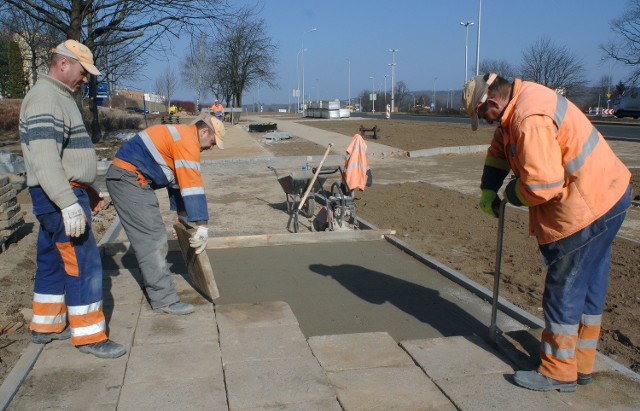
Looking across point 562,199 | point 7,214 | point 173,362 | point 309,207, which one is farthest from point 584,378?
point 7,214

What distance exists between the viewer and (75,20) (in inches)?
554

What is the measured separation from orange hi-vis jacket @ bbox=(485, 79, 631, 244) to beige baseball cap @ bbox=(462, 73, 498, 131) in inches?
6.2

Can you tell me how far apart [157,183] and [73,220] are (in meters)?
1.00

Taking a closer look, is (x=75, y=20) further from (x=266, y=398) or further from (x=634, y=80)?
(x=634, y=80)

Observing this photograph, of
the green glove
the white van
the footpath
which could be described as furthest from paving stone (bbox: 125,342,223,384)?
the white van

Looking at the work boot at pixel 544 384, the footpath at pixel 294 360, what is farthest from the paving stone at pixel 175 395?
the work boot at pixel 544 384

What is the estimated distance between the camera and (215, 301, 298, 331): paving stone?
457 centimetres

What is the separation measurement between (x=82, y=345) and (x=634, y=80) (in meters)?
42.3

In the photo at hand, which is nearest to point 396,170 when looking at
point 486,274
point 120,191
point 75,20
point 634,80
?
point 75,20

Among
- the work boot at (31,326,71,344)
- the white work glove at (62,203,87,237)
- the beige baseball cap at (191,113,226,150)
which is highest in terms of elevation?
the beige baseball cap at (191,113,226,150)

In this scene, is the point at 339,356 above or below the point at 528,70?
below

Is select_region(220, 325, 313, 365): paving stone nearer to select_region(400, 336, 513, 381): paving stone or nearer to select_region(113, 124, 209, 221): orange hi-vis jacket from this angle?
select_region(400, 336, 513, 381): paving stone

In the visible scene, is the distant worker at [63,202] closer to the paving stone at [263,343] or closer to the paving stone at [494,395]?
the paving stone at [263,343]

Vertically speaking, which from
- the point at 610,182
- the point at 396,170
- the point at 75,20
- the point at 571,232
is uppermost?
the point at 75,20
